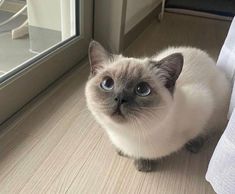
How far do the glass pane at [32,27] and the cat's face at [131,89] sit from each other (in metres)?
0.57

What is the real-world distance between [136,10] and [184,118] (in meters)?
1.40

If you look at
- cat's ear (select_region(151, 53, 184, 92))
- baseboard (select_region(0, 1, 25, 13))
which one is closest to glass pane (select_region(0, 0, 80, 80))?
baseboard (select_region(0, 1, 25, 13))

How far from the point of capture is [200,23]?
104 inches

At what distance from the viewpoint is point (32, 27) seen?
149cm

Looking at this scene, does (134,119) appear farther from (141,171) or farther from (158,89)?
(141,171)

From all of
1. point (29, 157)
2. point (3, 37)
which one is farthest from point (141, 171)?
point (3, 37)

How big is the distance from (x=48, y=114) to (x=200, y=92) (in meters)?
0.60

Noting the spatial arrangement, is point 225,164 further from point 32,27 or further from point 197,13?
point 197,13

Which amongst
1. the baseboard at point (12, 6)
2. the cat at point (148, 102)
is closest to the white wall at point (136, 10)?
the baseboard at point (12, 6)

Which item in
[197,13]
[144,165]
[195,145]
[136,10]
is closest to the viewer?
[144,165]

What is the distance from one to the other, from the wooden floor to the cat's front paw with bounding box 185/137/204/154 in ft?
0.07

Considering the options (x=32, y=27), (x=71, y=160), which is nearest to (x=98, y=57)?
(x=71, y=160)

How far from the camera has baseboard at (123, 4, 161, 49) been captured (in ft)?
6.16

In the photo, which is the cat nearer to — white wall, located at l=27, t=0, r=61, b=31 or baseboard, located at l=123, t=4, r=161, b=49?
white wall, located at l=27, t=0, r=61, b=31
